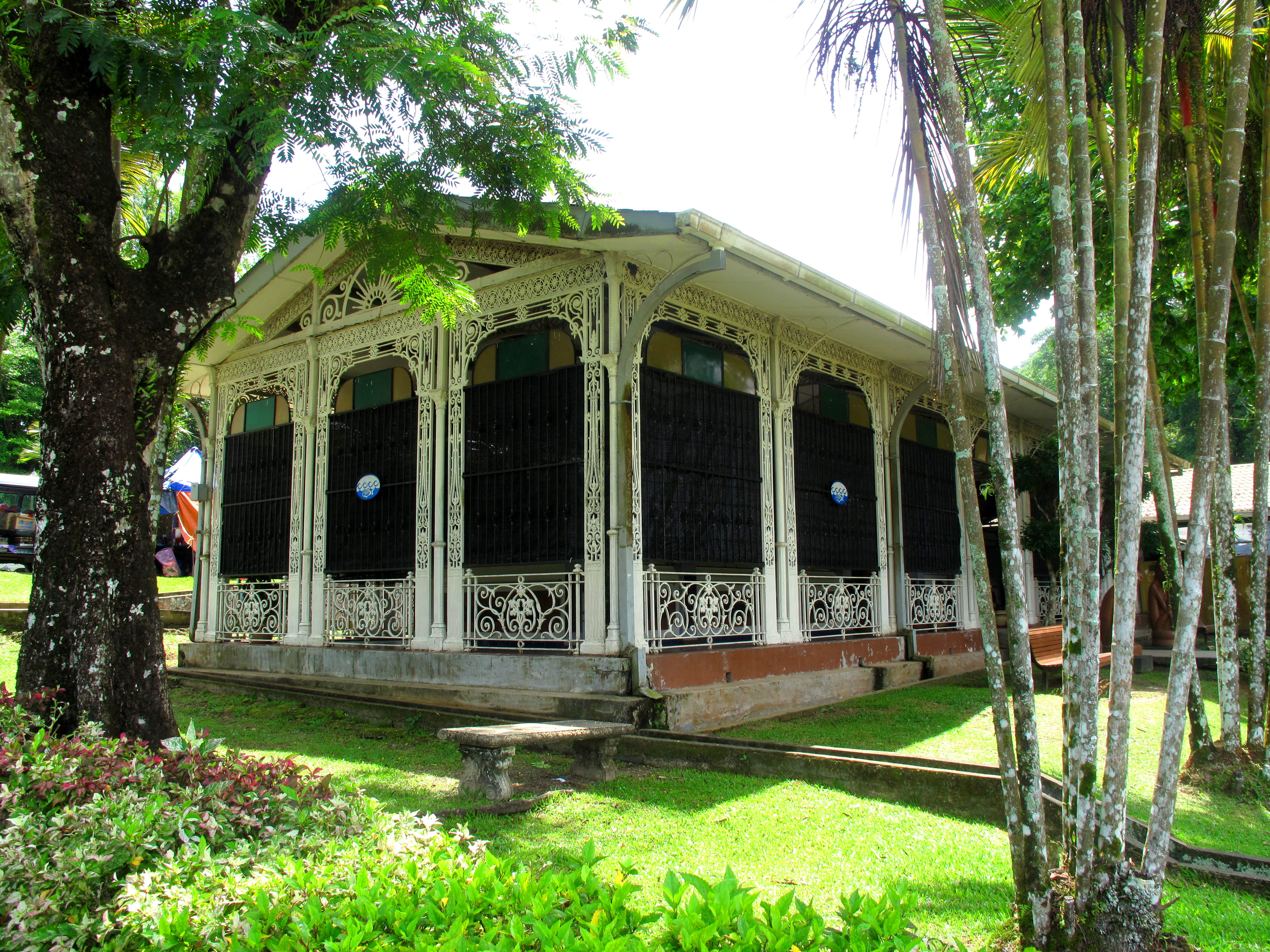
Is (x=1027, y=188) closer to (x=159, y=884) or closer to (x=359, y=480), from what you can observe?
(x=359, y=480)

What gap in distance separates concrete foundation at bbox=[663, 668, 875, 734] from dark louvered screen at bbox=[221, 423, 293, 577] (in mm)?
6323

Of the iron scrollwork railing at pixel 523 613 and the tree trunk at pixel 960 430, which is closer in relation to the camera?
the tree trunk at pixel 960 430

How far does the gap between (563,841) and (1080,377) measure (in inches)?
143

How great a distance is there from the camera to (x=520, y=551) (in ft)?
30.5

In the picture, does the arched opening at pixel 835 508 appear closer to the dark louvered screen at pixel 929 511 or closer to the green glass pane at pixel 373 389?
the dark louvered screen at pixel 929 511

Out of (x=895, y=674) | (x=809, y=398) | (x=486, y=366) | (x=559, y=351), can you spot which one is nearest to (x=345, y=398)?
(x=486, y=366)

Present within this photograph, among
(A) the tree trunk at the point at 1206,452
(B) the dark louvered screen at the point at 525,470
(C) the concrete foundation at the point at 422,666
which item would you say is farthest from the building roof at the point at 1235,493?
(A) the tree trunk at the point at 1206,452

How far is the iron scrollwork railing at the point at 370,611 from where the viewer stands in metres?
10.3

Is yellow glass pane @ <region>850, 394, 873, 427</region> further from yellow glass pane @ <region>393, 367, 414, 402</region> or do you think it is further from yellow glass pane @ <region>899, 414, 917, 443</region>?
yellow glass pane @ <region>393, 367, 414, 402</region>

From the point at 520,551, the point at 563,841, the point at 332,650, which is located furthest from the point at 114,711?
the point at 332,650

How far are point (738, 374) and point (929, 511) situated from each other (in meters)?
A: 4.82

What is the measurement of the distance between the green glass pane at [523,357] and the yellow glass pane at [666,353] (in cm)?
113

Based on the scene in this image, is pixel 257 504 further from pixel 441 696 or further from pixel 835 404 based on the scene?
pixel 835 404

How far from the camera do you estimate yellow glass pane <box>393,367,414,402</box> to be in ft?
36.1
